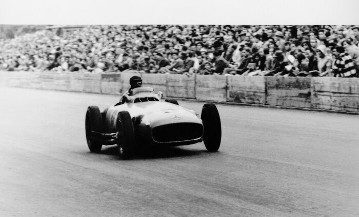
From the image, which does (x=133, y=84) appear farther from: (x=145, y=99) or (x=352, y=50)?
(x=352, y=50)

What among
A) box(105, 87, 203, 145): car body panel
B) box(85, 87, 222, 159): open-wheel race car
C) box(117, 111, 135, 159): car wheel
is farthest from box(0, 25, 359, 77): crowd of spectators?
box(117, 111, 135, 159): car wheel

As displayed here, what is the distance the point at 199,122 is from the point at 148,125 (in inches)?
25.5

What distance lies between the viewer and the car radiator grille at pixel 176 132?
7.63m

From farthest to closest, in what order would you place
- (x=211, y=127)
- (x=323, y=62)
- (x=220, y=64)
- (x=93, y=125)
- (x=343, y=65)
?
(x=220, y=64) < (x=323, y=62) < (x=343, y=65) < (x=93, y=125) < (x=211, y=127)

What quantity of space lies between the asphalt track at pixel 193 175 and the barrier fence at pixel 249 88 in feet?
6.82

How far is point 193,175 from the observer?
21.5ft

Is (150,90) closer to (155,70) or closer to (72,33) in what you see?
(155,70)

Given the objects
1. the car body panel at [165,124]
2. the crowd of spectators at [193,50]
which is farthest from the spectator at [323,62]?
the car body panel at [165,124]

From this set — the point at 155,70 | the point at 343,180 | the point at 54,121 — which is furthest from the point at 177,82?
the point at 343,180

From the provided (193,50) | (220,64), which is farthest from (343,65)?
(193,50)
